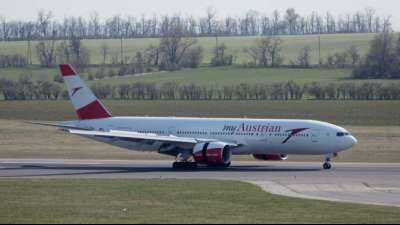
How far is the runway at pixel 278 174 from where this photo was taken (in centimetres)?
3853

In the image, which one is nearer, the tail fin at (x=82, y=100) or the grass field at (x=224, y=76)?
the tail fin at (x=82, y=100)

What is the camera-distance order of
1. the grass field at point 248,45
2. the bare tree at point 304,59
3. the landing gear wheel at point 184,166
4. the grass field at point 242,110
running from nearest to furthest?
the landing gear wheel at point 184,166, the grass field at point 242,110, the bare tree at point 304,59, the grass field at point 248,45

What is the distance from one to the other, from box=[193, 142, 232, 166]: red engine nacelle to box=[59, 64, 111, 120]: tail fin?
7541 mm

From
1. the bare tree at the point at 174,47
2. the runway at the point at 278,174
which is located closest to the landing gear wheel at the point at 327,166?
the runway at the point at 278,174

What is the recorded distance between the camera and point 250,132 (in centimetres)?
5244

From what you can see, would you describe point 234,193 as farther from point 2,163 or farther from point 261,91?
point 261,91

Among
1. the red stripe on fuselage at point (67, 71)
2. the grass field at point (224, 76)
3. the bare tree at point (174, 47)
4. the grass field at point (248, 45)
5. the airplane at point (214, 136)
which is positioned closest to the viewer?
the airplane at point (214, 136)

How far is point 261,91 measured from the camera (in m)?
110

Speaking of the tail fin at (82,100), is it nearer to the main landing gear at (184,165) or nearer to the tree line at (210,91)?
the main landing gear at (184,165)

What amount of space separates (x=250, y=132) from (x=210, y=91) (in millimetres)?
58244

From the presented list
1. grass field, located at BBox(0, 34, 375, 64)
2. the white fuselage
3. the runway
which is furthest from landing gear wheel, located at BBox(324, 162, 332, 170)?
grass field, located at BBox(0, 34, 375, 64)

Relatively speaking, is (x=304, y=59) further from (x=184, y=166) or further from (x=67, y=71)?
(x=184, y=166)

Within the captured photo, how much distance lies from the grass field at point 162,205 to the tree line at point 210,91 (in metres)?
67.7

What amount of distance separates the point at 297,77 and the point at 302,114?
133ft
